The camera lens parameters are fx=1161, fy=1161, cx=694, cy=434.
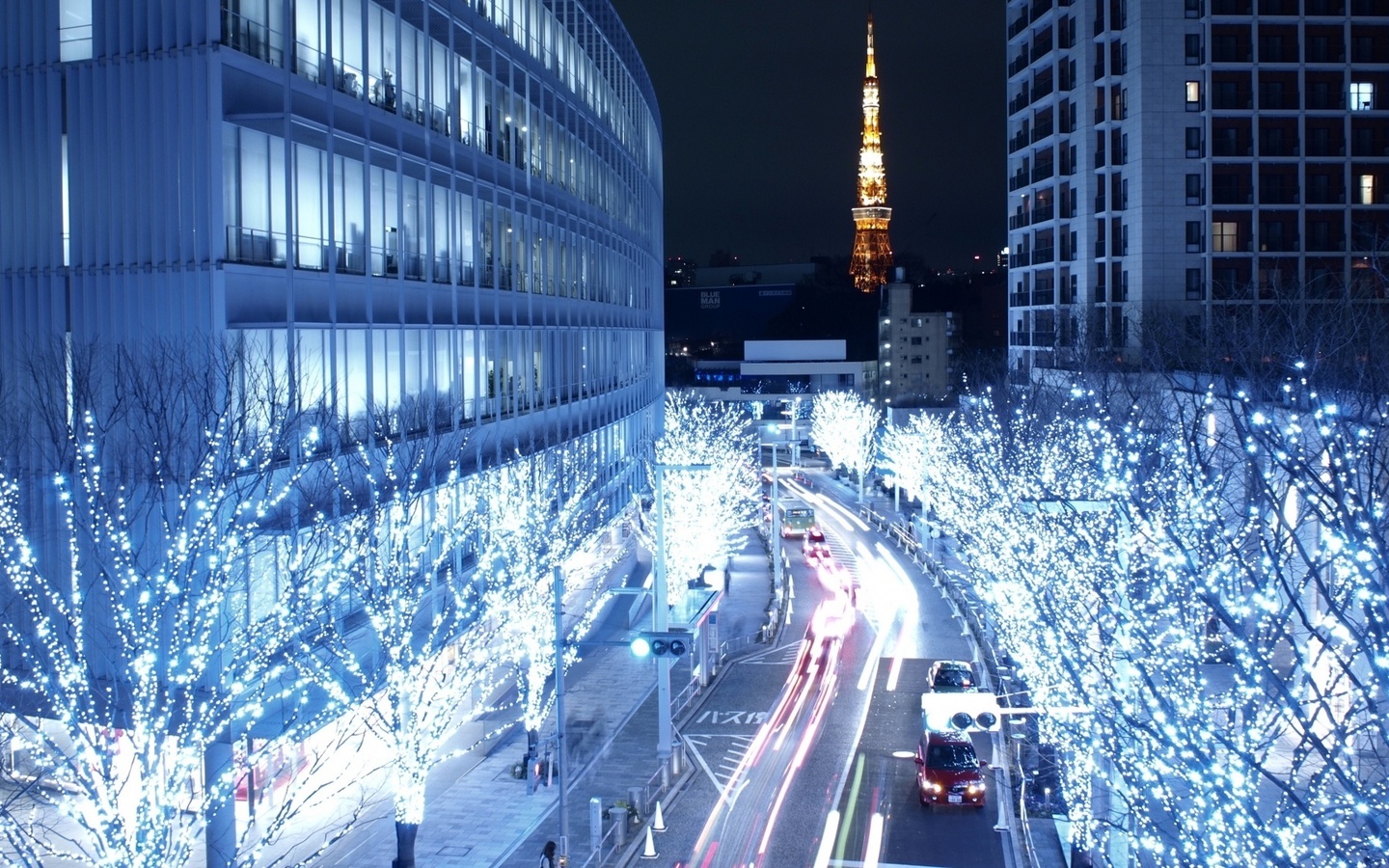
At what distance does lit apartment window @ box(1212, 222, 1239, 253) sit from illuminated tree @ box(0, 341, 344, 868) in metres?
33.2

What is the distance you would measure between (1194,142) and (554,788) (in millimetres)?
32054

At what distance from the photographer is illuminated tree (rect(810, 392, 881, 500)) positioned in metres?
57.2

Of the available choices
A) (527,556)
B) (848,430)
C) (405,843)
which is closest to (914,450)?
(848,430)

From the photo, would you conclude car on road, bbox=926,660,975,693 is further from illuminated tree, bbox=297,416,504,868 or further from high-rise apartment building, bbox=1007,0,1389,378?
high-rise apartment building, bbox=1007,0,1389,378

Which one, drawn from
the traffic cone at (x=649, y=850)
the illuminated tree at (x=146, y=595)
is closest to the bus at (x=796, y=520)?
the traffic cone at (x=649, y=850)

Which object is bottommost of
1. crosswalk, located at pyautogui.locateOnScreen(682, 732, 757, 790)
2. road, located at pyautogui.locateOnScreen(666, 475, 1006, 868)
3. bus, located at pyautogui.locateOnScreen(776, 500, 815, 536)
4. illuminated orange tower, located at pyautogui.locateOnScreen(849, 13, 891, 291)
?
crosswalk, located at pyautogui.locateOnScreen(682, 732, 757, 790)

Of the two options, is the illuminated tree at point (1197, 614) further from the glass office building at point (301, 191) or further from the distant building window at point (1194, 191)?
the distant building window at point (1194, 191)

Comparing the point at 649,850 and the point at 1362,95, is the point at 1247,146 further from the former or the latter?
the point at 649,850

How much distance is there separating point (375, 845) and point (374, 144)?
34.7ft

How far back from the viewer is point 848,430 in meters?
59.8

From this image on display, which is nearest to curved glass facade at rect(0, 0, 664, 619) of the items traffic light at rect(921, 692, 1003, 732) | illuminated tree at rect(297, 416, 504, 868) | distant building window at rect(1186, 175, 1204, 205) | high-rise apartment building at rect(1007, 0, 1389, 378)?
illuminated tree at rect(297, 416, 504, 868)

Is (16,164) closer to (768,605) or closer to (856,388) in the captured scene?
(768,605)

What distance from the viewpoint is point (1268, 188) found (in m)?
39.1

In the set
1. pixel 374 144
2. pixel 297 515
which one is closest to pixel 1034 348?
pixel 374 144
